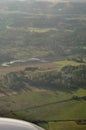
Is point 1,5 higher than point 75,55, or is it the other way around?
point 1,5

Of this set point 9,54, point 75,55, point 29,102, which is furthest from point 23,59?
point 29,102

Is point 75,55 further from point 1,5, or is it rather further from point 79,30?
point 1,5

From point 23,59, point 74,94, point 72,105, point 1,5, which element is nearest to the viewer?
point 72,105

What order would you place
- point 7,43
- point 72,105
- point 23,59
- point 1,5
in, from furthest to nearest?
1. point 1,5
2. point 7,43
3. point 23,59
4. point 72,105

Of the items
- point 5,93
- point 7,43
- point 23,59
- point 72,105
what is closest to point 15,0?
point 7,43

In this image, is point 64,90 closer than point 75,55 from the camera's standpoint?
Yes

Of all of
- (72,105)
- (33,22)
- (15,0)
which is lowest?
(72,105)
